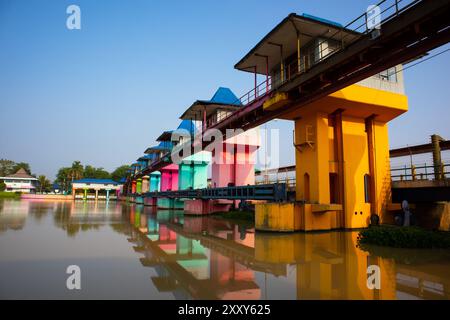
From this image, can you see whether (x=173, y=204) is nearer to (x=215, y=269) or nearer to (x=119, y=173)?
(x=215, y=269)

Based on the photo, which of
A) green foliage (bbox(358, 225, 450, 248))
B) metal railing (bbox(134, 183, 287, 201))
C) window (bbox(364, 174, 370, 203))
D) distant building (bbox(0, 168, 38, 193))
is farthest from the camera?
distant building (bbox(0, 168, 38, 193))

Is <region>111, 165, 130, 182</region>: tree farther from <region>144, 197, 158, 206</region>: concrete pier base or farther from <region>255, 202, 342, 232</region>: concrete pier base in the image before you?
<region>255, 202, 342, 232</region>: concrete pier base

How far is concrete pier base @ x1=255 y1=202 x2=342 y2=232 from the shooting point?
44.5ft

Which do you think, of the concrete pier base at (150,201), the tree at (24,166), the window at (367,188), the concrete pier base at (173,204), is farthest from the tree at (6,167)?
the window at (367,188)

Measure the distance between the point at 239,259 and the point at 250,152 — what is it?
66.7 ft

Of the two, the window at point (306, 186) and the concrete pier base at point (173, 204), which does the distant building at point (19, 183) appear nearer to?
the concrete pier base at point (173, 204)

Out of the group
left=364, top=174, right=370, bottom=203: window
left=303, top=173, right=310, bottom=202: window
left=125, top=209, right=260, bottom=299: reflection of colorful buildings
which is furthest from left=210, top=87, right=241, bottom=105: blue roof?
left=125, top=209, right=260, bottom=299: reflection of colorful buildings

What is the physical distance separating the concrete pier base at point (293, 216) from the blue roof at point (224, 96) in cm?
1595

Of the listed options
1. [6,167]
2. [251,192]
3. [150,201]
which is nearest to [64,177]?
[6,167]

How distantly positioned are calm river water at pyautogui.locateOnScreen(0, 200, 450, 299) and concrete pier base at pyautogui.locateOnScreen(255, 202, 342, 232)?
8.19ft

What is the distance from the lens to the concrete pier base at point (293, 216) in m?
13.6
